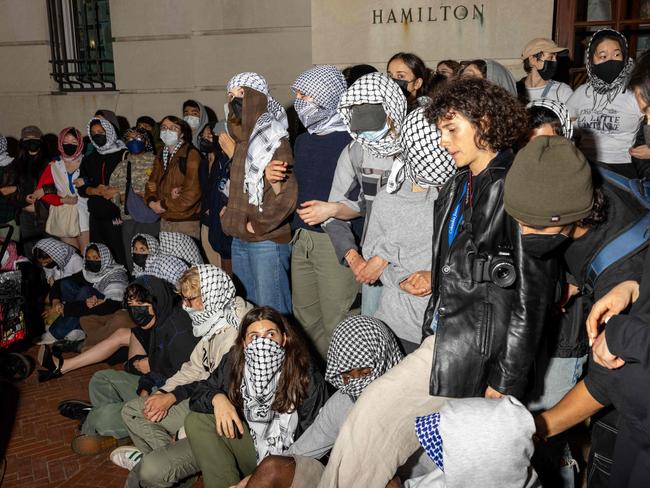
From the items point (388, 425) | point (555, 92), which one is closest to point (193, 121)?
point (555, 92)

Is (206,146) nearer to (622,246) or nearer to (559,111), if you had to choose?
(559,111)

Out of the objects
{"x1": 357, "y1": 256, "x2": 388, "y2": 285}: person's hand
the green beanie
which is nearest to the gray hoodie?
the green beanie

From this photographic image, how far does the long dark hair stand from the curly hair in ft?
5.36

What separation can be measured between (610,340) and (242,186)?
310cm

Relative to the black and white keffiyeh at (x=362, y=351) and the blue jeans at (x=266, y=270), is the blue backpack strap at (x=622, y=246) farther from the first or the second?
the blue jeans at (x=266, y=270)

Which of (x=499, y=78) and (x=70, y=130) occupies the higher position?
(x=499, y=78)

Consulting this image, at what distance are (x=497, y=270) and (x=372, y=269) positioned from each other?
1.24 meters

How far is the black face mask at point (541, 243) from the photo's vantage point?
222 centimetres

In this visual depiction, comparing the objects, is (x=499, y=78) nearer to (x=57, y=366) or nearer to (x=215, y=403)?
(x=215, y=403)

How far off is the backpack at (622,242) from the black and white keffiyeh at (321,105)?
2.28 metres

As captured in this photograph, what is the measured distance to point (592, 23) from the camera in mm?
7086

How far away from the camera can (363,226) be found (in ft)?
13.0

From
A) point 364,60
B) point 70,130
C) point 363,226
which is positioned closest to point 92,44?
point 70,130

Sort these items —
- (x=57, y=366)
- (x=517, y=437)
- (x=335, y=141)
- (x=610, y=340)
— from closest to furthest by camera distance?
1. (x=610, y=340)
2. (x=517, y=437)
3. (x=335, y=141)
4. (x=57, y=366)
